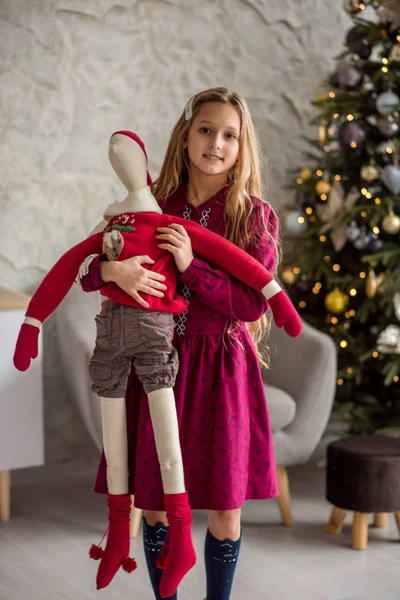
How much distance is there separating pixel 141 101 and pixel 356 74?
0.87m

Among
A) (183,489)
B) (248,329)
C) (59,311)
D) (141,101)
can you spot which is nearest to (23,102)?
(141,101)

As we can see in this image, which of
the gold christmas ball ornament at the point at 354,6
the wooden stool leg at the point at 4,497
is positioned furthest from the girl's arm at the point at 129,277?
the gold christmas ball ornament at the point at 354,6

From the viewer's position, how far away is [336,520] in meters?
2.90

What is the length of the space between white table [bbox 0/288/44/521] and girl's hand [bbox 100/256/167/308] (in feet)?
4.03

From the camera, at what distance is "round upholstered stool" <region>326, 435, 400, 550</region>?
2.72 m

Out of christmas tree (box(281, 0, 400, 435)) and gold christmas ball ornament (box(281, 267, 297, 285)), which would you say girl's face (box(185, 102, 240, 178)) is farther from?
gold christmas ball ornament (box(281, 267, 297, 285))

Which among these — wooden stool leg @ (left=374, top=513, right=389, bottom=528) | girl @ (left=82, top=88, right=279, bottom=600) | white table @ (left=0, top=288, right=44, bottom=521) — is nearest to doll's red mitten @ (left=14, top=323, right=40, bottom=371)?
girl @ (left=82, top=88, right=279, bottom=600)

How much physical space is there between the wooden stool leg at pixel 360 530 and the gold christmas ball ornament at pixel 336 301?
0.89 meters

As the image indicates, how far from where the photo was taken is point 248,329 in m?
2.04

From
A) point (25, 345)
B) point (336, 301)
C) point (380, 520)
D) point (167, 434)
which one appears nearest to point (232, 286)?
point (167, 434)

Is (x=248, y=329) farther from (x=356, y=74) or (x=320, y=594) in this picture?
(x=356, y=74)

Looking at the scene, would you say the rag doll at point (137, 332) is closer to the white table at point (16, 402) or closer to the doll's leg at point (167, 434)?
the doll's leg at point (167, 434)

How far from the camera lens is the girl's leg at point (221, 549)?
6.22ft

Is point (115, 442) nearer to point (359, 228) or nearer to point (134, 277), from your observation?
point (134, 277)
